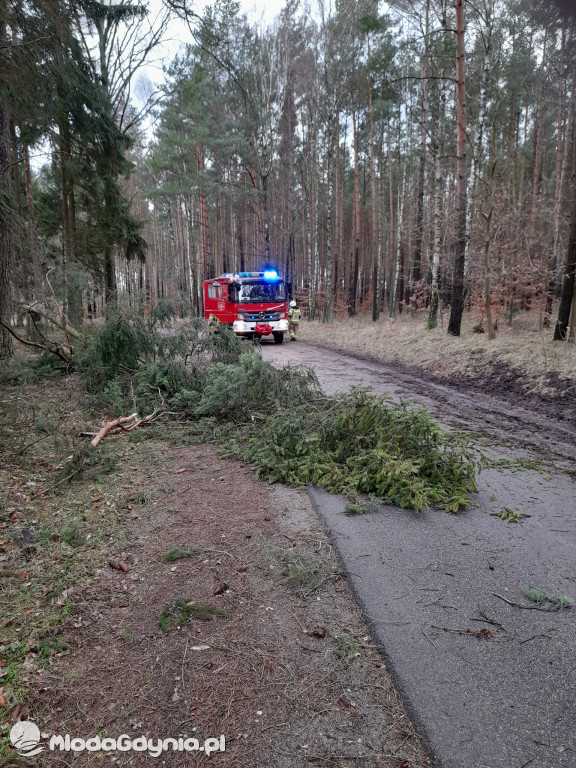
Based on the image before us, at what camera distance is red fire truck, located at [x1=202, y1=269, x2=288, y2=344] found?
1798 cm

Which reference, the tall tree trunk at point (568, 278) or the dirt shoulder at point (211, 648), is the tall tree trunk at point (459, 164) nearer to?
the tall tree trunk at point (568, 278)

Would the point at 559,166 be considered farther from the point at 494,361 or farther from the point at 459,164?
the point at 494,361

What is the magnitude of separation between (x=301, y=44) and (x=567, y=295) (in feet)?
72.1

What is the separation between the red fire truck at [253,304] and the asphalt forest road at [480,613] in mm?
13808

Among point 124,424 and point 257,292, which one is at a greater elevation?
point 257,292

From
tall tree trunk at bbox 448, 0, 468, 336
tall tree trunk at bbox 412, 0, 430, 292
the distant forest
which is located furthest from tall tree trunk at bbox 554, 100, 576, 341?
tall tree trunk at bbox 412, 0, 430, 292

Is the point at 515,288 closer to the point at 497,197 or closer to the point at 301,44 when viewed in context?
the point at 497,197

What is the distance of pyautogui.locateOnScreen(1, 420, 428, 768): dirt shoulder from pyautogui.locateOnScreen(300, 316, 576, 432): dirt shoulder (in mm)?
6007

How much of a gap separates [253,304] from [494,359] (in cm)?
996

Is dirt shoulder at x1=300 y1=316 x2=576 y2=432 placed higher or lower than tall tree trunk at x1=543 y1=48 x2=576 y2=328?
lower

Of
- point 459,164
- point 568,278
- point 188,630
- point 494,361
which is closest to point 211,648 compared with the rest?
point 188,630

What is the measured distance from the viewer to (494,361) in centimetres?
1082

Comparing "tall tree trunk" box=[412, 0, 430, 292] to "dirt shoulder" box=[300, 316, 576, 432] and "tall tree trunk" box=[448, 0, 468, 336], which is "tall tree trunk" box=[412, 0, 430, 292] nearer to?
"tall tree trunk" box=[448, 0, 468, 336]

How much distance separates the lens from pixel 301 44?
24.3m
